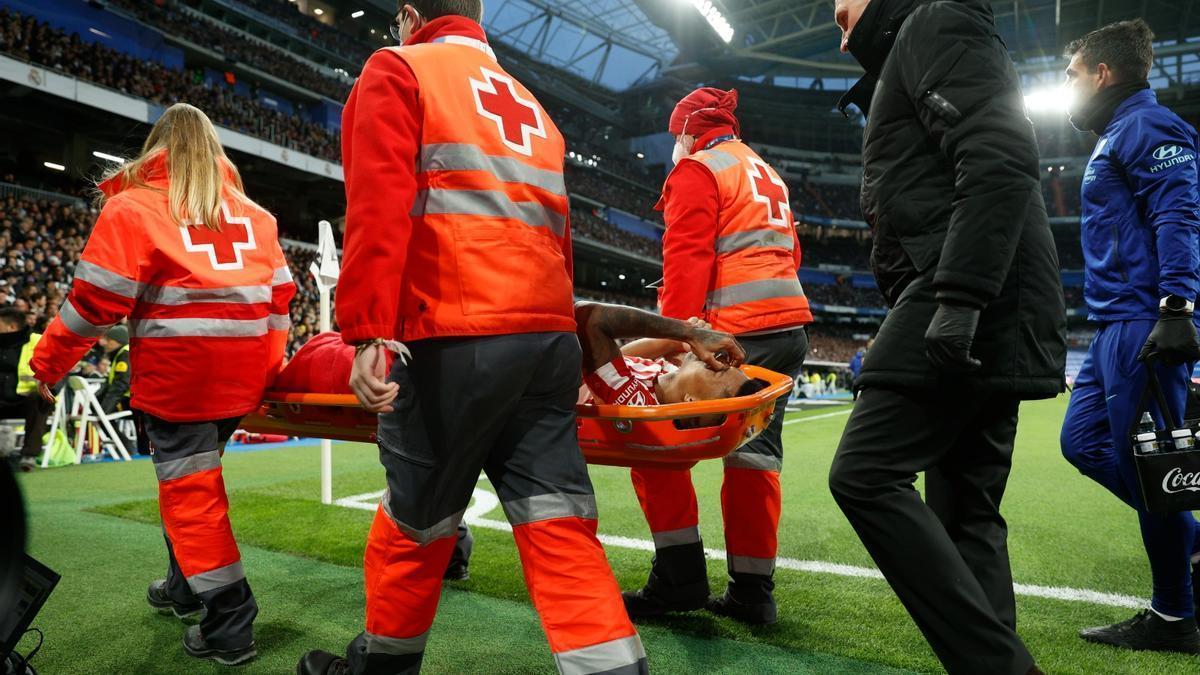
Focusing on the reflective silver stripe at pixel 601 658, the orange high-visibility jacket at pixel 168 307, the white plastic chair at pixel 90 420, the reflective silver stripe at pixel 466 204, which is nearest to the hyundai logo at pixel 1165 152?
the reflective silver stripe at pixel 466 204

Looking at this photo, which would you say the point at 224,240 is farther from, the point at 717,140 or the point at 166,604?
the point at 717,140

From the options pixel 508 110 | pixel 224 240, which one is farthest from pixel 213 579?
pixel 508 110

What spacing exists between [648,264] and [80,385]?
3890 cm

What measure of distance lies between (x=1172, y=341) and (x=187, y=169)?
367 centimetres

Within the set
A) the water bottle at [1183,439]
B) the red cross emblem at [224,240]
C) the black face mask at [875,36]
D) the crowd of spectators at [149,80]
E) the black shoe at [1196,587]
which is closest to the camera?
the black face mask at [875,36]

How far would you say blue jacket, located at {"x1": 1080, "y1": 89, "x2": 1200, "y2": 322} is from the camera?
8.46 feet

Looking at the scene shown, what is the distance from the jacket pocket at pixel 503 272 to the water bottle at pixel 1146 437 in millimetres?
2172

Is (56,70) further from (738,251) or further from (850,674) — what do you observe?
(850,674)

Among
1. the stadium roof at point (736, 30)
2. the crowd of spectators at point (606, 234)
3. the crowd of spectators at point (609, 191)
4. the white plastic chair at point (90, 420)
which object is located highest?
the stadium roof at point (736, 30)

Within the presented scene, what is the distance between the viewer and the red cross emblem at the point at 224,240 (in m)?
2.66

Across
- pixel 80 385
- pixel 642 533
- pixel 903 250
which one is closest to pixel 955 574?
pixel 903 250

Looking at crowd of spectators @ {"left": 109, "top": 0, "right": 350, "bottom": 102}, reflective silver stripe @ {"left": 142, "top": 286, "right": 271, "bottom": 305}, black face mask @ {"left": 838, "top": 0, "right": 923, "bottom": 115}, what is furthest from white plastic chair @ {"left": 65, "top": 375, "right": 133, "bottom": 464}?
crowd of spectators @ {"left": 109, "top": 0, "right": 350, "bottom": 102}

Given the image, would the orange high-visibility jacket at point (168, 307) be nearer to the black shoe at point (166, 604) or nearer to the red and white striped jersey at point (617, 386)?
the black shoe at point (166, 604)

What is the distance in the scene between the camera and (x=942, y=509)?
2.00 metres
